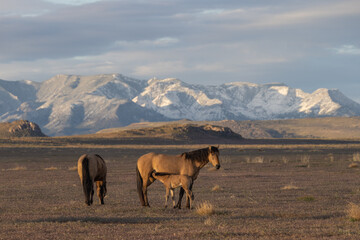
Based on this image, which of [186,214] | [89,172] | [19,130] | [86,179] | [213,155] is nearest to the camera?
[186,214]

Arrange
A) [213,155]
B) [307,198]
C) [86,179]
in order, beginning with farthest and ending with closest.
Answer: [307,198]
[86,179]
[213,155]

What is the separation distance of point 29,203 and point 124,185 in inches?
340

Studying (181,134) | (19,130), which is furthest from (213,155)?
(19,130)

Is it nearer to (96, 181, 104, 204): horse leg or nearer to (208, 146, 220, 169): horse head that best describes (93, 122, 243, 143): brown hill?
(96, 181, 104, 204): horse leg

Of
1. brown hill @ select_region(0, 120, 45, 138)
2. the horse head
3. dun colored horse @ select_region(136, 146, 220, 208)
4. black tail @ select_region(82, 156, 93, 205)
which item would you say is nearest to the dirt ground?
black tail @ select_region(82, 156, 93, 205)

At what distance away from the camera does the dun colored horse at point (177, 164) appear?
59.7ft

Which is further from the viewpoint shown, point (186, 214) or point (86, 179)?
point (86, 179)

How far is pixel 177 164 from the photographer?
1836 centimetres

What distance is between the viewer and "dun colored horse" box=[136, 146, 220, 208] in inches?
717

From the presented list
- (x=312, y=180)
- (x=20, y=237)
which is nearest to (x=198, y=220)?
(x=20, y=237)

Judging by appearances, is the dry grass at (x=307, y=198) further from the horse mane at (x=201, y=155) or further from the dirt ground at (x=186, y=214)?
the horse mane at (x=201, y=155)

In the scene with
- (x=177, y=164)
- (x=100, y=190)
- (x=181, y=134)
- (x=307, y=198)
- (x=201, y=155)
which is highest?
(x=201, y=155)

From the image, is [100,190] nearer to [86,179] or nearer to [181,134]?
[86,179]

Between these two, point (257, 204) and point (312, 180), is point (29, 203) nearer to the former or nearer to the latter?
point (257, 204)
